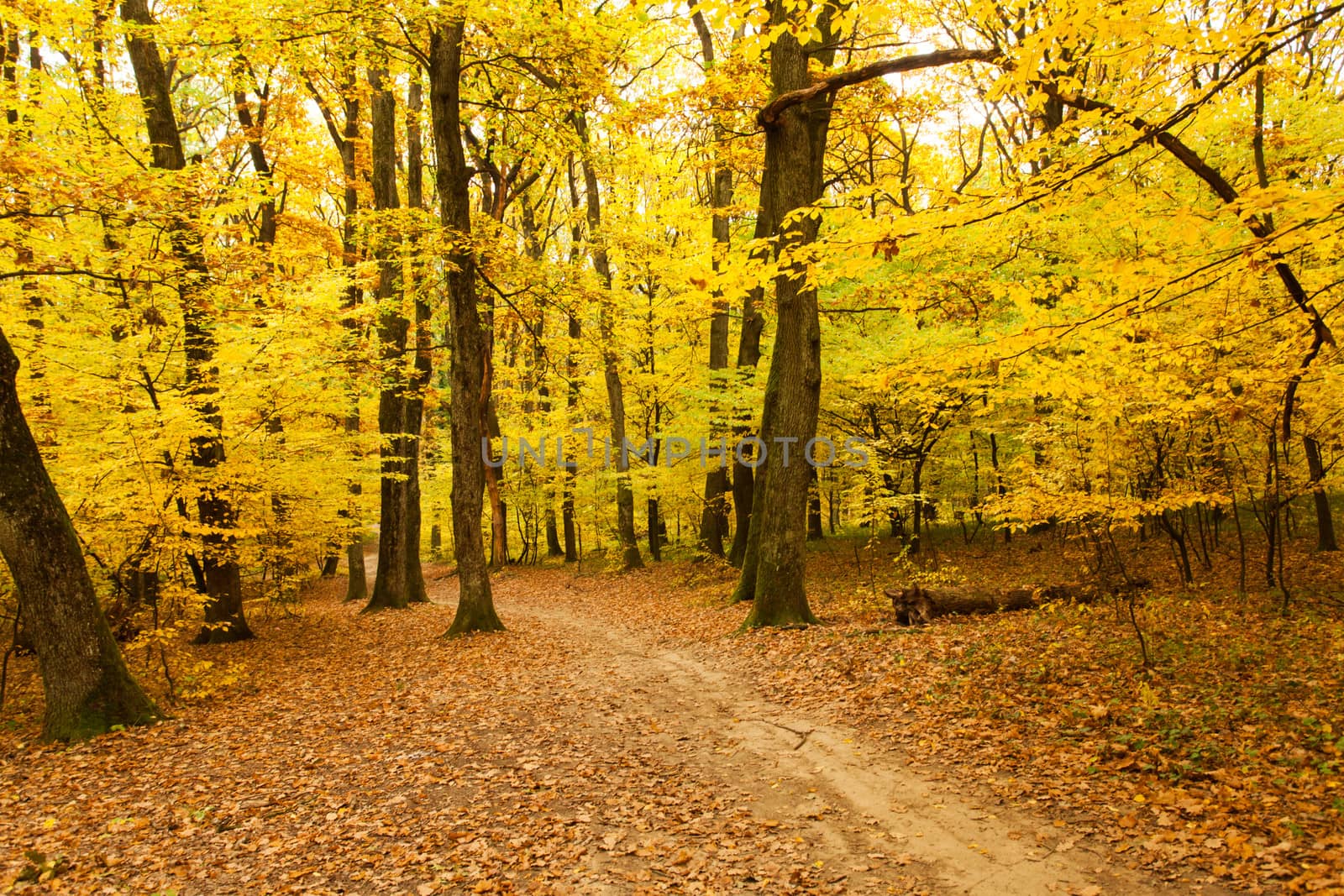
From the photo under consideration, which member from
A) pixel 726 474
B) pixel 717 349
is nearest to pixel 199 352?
pixel 717 349

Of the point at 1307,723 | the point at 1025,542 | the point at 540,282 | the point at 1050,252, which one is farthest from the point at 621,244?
the point at 1307,723

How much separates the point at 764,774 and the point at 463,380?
800 cm

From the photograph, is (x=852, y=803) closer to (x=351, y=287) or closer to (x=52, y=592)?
(x=52, y=592)

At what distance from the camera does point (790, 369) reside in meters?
9.14

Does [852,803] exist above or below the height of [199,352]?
below

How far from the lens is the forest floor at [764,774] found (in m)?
3.89

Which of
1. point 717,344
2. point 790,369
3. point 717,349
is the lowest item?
point 790,369

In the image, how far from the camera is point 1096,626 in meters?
7.66

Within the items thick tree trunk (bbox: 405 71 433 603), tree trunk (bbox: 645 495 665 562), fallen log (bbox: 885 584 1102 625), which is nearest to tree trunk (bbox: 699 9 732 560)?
tree trunk (bbox: 645 495 665 562)

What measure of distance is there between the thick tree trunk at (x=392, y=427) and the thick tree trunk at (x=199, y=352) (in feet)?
9.40

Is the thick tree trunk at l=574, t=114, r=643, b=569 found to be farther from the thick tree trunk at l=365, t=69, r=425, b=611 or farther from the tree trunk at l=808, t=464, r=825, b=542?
the thick tree trunk at l=365, t=69, r=425, b=611

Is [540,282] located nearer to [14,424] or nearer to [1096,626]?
[14,424]

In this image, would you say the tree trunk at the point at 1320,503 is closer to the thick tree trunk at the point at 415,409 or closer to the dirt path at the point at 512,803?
the dirt path at the point at 512,803

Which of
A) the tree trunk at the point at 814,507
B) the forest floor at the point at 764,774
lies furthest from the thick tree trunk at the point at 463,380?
the tree trunk at the point at 814,507
